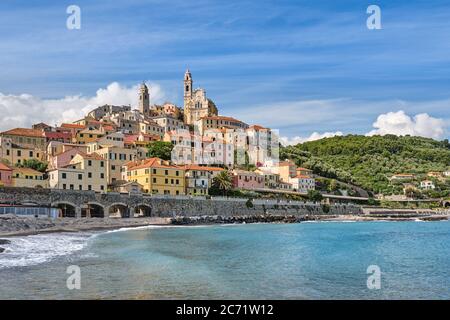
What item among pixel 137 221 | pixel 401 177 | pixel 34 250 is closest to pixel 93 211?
pixel 137 221

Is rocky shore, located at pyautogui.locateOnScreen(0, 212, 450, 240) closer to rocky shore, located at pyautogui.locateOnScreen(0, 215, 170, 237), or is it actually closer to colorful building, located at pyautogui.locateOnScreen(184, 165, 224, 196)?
rocky shore, located at pyautogui.locateOnScreen(0, 215, 170, 237)

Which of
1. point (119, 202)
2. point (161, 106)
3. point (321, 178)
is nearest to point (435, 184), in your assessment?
point (321, 178)

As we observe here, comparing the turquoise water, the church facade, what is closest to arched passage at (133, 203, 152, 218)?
the turquoise water

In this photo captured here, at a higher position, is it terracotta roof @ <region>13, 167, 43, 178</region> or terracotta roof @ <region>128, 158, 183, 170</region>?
terracotta roof @ <region>128, 158, 183, 170</region>

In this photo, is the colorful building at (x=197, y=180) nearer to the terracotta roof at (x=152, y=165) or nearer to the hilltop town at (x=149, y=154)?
A: the hilltop town at (x=149, y=154)

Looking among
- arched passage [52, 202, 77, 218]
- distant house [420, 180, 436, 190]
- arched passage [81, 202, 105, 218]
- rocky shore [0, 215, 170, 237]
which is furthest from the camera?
distant house [420, 180, 436, 190]

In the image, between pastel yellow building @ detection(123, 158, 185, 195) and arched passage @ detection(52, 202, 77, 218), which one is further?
pastel yellow building @ detection(123, 158, 185, 195)
